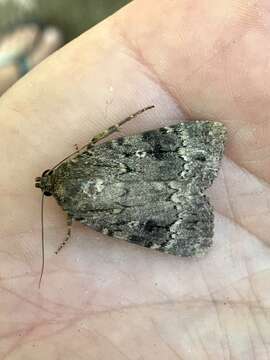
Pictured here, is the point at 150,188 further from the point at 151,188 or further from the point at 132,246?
the point at 132,246

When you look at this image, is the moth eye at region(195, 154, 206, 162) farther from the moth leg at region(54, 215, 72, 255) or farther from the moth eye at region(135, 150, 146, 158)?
the moth leg at region(54, 215, 72, 255)

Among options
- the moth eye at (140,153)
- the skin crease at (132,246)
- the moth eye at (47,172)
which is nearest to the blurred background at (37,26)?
→ the skin crease at (132,246)

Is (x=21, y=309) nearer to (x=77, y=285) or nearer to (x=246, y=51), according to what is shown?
(x=77, y=285)

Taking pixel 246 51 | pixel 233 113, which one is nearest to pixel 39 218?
pixel 233 113

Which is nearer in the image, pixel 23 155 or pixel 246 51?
pixel 246 51

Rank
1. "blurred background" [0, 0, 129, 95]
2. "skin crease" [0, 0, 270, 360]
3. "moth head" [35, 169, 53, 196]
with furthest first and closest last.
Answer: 1. "blurred background" [0, 0, 129, 95]
2. "moth head" [35, 169, 53, 196]
3. "skin crease" [0, 0, 270, 360]

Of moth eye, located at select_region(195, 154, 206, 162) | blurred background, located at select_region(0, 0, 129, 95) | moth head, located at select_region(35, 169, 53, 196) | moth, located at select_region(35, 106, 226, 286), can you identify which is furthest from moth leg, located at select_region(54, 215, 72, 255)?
blurred background, located at select_region(0, 0, 129, 95)

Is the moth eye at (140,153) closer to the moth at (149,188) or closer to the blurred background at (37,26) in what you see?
the moth at (149,188)
